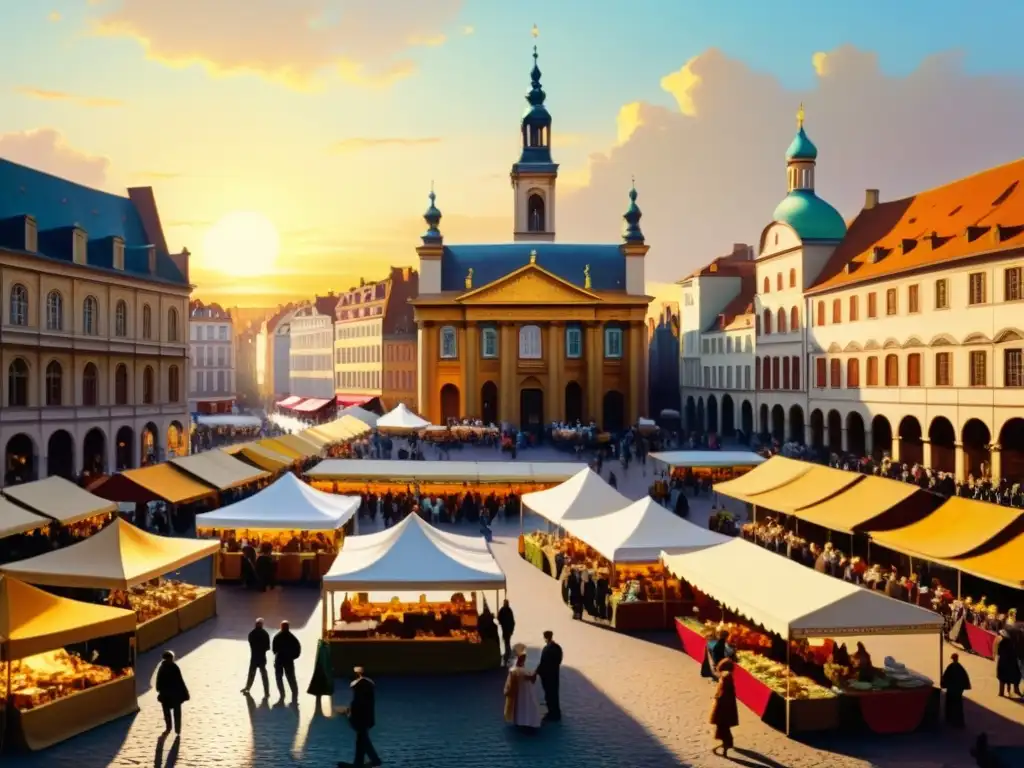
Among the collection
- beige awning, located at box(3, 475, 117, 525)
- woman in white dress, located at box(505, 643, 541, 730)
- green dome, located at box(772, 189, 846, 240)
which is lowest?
woman in white dress, located at box(505, 643, 541, 730)

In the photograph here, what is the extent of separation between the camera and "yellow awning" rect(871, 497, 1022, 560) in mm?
21031

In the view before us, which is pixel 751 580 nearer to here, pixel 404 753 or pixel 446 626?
pixel 446 626

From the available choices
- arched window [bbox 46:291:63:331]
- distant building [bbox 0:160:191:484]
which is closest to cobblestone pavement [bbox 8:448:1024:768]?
distant building [bbox 0:160:191:484]

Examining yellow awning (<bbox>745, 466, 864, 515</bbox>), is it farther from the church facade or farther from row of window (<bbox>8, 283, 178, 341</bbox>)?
the church facade

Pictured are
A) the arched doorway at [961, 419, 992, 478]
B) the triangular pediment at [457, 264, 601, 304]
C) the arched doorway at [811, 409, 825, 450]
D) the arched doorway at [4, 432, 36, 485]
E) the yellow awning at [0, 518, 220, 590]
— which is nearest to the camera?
the yellow awning at [0, 518, 220, 590]

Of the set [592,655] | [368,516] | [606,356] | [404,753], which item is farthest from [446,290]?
[404,753]

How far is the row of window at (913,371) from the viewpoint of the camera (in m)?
38.8

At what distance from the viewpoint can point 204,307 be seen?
11738 cm

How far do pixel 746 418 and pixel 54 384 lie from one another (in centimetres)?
4397

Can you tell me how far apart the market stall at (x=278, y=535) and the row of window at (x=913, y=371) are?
85.4 feet

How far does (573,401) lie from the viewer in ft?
249

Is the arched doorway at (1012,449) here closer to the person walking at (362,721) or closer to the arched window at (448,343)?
the person walking at (362,721)

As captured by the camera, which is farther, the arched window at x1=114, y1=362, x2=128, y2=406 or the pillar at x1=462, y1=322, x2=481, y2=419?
the pillar at x1=462, y1=322, x2=481, y2=419

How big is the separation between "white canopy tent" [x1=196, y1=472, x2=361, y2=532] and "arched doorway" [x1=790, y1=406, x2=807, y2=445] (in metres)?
38.9
